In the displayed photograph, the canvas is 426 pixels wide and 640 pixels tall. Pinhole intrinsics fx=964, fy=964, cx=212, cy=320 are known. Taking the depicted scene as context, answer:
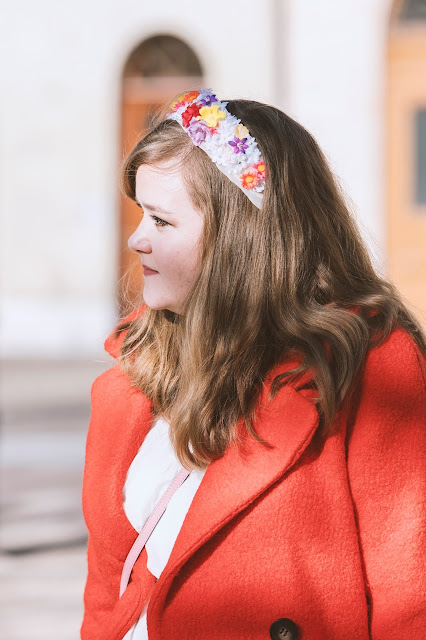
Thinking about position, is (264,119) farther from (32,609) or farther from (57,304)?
(57,304)

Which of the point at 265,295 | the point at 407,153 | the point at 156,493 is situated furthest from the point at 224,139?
the point at 407,153

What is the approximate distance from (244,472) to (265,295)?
0.97 feet

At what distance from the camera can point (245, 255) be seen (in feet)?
5.24

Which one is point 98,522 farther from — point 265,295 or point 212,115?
point 212,115

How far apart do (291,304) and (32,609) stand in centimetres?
286

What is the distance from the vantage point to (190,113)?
5.61 ft

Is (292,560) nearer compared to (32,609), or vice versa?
(292,560)

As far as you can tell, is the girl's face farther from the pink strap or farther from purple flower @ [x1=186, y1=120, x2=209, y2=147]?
the pink strap

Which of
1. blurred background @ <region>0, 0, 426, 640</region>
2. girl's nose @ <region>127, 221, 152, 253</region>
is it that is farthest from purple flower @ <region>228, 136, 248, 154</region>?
blurred background @ <region>0, 0, 426, 640</region>

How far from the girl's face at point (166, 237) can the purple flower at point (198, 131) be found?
71 millimetres

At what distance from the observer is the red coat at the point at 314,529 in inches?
56.1

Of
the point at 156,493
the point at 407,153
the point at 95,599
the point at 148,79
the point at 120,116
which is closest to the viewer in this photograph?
the point at 156,493

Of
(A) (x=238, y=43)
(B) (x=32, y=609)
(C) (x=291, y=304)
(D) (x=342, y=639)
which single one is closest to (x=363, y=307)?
(C) (x=291, y=304)

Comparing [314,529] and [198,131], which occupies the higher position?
[198,131]
